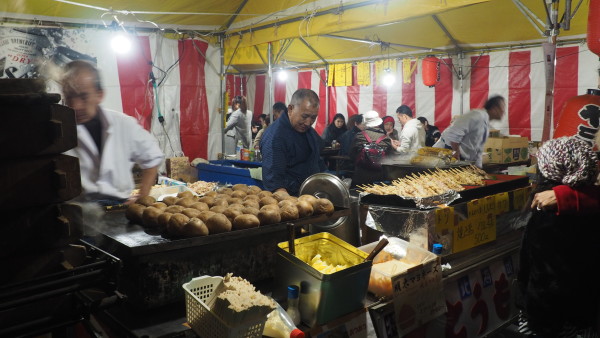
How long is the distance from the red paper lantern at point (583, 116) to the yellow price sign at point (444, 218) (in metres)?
2.17

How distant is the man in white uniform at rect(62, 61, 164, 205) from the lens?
2.98 metres

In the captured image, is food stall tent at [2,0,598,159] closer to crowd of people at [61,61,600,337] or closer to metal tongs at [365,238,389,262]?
crowd of people at [61,61,600,337]

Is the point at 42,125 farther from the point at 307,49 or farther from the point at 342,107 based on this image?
the point at 342,107

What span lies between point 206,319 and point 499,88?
10.2 meters

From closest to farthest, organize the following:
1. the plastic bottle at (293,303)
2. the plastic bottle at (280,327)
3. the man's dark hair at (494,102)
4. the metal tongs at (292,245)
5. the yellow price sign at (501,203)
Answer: the plastic bottle at (280,327) → the plastic bottle at (293,303) → the metal tongs at (292,245) → the yellow price sign at (501,203) → the man's dark hair at (494,102)

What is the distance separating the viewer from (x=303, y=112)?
383cm

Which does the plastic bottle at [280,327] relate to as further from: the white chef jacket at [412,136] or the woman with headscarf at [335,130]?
the woman with headscarf at [335,130]

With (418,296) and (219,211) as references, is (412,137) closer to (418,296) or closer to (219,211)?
(418,296)

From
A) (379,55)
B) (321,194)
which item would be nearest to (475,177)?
(321,194)

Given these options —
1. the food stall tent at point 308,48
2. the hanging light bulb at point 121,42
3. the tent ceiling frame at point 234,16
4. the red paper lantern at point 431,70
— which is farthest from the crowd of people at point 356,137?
the hanging light bulb at point 121,42

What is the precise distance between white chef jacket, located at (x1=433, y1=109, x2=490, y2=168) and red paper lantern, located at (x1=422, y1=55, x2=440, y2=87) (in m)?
3.85

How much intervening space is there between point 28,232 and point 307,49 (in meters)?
11.2

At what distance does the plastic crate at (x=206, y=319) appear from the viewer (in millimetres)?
1878

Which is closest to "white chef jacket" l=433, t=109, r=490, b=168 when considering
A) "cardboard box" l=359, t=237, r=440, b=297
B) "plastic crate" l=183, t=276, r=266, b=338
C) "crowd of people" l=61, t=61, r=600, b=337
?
"crowd of people" l=61, t=61, r=600, b=337
